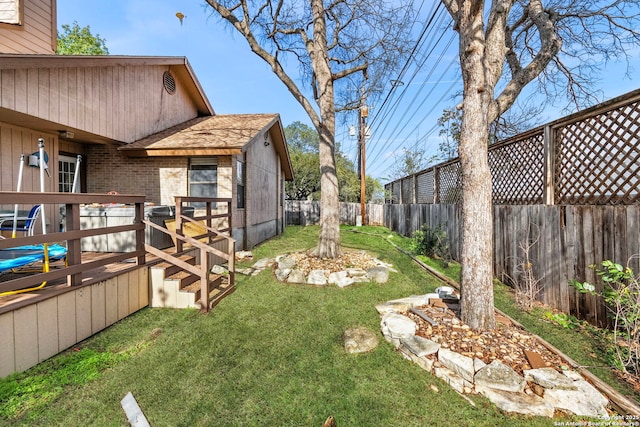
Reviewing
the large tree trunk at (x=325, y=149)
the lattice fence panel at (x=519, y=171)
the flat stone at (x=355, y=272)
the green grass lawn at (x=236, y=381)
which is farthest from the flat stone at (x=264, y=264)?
the lattice fence panel at (x=519, y=171)

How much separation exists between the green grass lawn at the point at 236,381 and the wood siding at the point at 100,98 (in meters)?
4.43

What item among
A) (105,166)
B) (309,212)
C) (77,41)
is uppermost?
(77,41)

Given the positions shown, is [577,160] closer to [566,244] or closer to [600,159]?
[600,159]

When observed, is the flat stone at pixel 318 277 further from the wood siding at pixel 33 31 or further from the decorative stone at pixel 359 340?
the wood siding at pixel 33 31

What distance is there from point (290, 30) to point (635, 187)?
7.27 m

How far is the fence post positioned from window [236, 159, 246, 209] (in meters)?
7.17

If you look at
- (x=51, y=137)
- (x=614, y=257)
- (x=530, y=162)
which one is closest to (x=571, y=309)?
(x=614, y=257)

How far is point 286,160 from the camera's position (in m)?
13.9

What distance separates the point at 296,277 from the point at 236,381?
10.2ft

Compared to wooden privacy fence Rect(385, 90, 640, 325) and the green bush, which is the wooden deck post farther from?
the green bush

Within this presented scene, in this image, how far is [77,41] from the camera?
20547 mm

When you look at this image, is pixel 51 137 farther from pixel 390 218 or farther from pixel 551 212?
pixel 390 218

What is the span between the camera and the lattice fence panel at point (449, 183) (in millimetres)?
7898

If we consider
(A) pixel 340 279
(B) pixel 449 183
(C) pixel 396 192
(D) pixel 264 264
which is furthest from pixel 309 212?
(A) pixel 340 279
